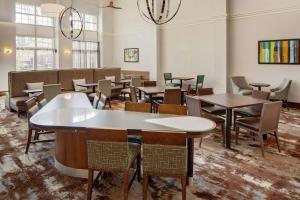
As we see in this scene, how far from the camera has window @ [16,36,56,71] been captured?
12375 mm

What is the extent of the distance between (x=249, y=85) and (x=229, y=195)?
6.82 meters

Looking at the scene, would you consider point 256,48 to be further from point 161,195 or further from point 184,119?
point 161,195

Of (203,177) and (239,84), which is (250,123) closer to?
(203,177)

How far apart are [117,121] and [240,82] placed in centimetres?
702

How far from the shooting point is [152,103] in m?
6.33

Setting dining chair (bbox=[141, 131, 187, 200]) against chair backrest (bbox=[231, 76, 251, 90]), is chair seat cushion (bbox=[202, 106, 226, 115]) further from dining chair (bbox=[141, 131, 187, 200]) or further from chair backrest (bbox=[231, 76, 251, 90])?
chair backrest (bbox=[231, 76, 251, 90])

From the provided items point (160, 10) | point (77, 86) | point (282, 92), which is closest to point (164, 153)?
point (160, 10)

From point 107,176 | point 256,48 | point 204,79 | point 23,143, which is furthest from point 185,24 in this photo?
point 107,176

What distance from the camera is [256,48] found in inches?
353

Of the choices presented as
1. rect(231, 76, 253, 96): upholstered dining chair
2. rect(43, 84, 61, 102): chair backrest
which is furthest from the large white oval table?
rect(231, 76, 253, 96): upholstered dining chair

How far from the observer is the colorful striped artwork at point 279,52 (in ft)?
25.9

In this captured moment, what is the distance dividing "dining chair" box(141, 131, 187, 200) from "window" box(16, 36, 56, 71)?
11.8 metres

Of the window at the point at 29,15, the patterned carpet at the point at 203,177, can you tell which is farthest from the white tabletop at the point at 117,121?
the window at the point at 29,15

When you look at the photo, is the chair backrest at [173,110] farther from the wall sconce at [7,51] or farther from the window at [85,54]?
the window at [85,54]
